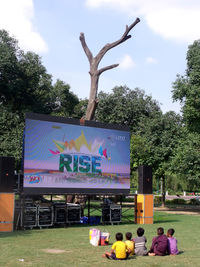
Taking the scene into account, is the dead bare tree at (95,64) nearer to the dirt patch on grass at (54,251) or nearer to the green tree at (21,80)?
the green tree at (21,80)

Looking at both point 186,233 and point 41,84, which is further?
point 41,84

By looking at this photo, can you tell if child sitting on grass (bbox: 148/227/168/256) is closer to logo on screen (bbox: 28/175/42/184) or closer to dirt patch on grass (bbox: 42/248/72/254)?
dirt patch on grass (bbox: 42/248/72/254)

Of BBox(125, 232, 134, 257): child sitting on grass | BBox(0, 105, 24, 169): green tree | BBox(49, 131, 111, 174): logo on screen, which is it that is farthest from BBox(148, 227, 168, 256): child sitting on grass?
BBox(0, 105, 24, 169): green tree

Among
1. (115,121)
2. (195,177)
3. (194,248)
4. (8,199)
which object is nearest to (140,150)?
(195,177)

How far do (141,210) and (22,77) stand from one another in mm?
22463

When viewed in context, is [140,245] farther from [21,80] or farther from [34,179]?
[21,80]

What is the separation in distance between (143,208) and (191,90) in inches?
536

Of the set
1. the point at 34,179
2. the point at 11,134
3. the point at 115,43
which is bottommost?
the point at 34,179

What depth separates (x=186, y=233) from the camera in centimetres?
1786

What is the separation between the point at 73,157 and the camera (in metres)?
19.5

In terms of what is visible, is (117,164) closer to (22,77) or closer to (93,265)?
(93,265)

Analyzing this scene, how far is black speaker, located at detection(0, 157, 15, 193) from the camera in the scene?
57.1 ft

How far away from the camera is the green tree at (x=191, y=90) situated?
3216cm

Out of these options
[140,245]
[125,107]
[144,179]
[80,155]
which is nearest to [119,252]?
[140,245]
